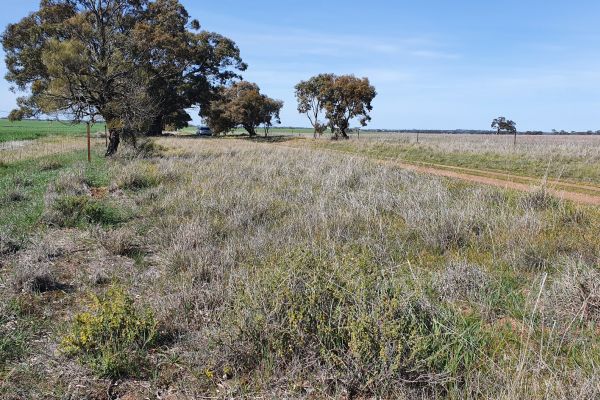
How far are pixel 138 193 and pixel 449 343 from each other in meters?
9.64

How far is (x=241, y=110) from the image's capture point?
5947cm

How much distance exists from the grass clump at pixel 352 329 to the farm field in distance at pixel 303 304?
0.6 inches

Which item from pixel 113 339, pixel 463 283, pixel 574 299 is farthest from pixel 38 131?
pixel 574 299

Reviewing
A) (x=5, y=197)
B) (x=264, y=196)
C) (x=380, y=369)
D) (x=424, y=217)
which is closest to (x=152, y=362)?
(x=380, y=369)

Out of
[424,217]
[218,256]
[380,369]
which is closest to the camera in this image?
[380,369]

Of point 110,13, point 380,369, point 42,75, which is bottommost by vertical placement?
point 380,369

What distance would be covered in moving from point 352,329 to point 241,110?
58473 mm

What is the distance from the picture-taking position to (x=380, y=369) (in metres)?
2.98

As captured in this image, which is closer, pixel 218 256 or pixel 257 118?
pixel 218 256

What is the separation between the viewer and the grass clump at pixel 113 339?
129 inches

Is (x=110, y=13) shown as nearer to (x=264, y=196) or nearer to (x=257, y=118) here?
(x=264, y=196)

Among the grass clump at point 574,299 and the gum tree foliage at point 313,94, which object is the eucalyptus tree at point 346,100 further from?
the grass clump at point 574,299

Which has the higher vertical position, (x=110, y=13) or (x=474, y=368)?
(x=110, y=13)

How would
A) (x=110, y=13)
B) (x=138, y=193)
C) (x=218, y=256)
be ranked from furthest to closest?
(x=110, y=13) < (x=138, y=193) < (x=218, y=256)
